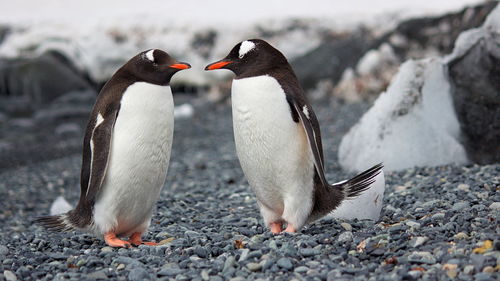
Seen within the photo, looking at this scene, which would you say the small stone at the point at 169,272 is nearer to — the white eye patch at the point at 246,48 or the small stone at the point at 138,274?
the small stone at the point at 138,274

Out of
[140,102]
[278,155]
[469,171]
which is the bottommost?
[469,171]

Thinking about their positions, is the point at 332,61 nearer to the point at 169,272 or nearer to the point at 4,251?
the point at 4,251

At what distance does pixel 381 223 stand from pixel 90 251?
6.13 feet

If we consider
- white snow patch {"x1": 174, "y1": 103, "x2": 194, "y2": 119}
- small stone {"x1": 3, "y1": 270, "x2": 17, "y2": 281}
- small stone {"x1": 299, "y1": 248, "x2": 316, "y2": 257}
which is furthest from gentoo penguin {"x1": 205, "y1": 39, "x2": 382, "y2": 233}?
white snow patch {"x1": 174, "y1": 103, "x2": 194, "y2": 119}

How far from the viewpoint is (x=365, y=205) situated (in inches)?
174

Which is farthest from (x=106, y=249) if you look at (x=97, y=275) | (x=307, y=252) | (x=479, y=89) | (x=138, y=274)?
(x=479, y=89)

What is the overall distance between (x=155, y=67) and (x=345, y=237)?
62.8 inches

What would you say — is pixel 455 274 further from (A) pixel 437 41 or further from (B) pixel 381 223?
(A) pixel 437 41

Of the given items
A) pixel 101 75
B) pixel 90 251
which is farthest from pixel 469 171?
pixel 101 75

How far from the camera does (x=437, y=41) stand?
14.8 m

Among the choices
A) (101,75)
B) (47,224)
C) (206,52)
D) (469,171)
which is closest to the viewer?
(47,224)

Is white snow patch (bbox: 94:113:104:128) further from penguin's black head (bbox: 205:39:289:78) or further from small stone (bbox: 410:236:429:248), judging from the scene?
small stone (bbox: 410:236:429:248)

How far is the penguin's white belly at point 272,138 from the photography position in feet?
13.1

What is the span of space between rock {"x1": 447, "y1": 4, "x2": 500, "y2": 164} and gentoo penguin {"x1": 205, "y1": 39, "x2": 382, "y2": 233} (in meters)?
2.87
